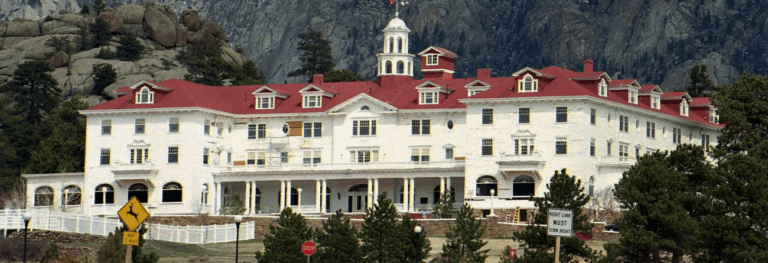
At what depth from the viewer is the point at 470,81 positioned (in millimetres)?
111812

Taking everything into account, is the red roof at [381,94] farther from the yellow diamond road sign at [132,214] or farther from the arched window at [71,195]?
the yellow diamond road sign at [132,214]

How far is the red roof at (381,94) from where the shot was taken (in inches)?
4094

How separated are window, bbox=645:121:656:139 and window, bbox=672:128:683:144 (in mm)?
2469

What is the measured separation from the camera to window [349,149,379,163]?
110 m

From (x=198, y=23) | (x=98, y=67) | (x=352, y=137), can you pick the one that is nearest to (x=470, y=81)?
(x=352, y=137)

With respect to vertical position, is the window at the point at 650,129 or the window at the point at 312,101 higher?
the window at the point at 312,101

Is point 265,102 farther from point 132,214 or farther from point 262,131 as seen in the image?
point 132,214

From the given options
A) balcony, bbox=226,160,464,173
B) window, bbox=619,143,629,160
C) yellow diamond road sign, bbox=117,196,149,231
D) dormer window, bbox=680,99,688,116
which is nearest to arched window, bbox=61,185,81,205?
balcony, bbox=226,160,464,173

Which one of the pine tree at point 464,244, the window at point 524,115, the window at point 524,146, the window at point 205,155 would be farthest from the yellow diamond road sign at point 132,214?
the window at point 205,155

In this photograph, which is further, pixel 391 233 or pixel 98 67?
pixel 98 67

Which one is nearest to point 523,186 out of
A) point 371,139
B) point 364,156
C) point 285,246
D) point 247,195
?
point 371,139

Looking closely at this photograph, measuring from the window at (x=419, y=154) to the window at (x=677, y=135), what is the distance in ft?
63.3

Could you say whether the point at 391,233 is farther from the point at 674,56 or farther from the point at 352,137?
the point at 674,56

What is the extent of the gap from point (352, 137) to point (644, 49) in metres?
73.2
